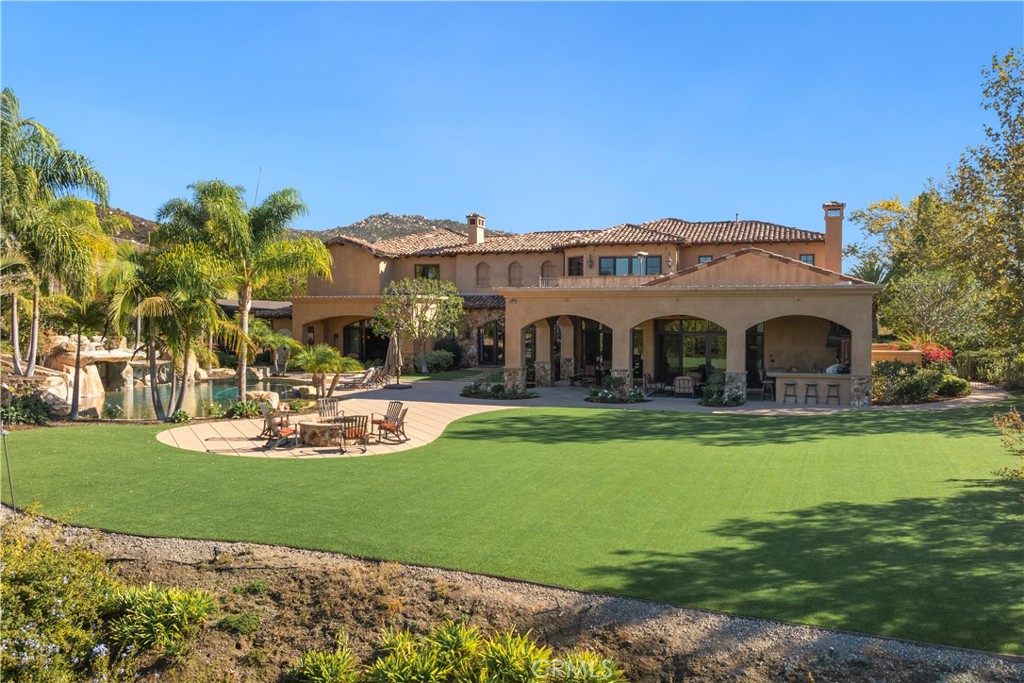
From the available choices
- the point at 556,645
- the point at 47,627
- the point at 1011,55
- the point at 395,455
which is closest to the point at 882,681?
the point at 556,645

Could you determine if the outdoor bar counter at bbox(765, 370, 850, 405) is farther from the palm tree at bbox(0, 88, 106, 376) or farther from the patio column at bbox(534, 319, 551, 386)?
the palm tree at bbox(0, 88, 106, 376)

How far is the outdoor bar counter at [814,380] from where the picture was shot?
80.6 ft

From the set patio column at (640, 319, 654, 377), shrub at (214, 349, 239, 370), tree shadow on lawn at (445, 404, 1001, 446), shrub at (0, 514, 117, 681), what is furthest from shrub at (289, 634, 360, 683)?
shrub at (214, 349, 239, 370)

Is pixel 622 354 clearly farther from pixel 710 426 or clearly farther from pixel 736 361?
pixel 710 426

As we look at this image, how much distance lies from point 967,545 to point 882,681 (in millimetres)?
3869

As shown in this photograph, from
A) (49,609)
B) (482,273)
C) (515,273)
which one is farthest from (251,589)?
(482,273)

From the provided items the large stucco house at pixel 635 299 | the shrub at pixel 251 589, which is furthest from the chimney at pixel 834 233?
the shrub at pixel 251 589

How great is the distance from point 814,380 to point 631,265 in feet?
41.8

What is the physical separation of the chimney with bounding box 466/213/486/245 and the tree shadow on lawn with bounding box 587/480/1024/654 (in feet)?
113

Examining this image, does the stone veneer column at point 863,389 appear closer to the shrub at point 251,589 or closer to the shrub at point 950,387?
the shrub at point 950,387

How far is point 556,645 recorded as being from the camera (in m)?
7.01

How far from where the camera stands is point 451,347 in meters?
40.5

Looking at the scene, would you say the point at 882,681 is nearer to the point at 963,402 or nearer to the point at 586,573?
the point at 586,573

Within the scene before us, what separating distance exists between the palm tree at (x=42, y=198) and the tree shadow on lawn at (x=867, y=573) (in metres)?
18.0
